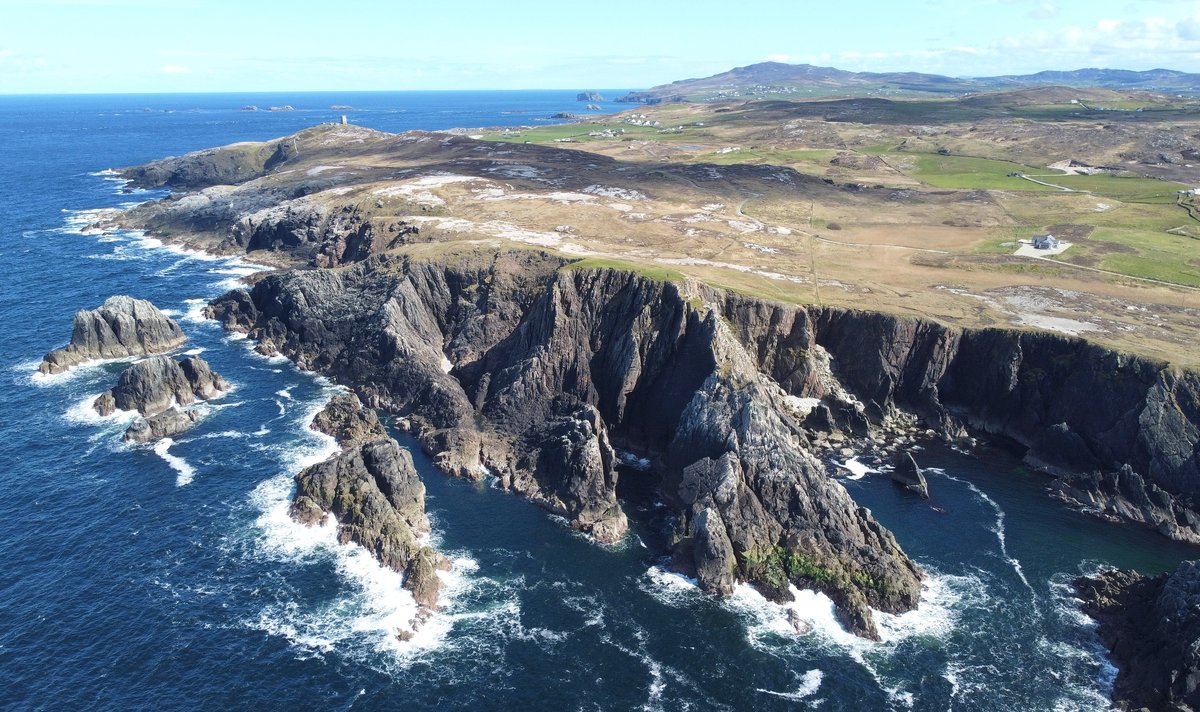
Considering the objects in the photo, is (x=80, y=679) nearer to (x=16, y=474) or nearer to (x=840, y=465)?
(x=16, y=474)

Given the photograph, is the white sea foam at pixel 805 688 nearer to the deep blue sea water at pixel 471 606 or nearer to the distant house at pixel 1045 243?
the deep blue sea water at pixel 471 606

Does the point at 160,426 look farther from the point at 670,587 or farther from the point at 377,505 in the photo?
the point at 670,587

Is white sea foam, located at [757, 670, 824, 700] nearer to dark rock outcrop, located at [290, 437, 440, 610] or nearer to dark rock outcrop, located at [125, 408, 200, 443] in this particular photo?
dark rock outcrop, located at [290, 437, 440, 610]

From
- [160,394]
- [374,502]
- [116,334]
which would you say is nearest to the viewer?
[374,502]

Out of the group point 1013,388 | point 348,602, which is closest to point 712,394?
point 1013,388

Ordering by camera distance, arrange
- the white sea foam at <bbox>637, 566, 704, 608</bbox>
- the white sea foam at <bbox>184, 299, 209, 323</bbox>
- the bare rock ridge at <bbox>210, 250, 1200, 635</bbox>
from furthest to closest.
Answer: the white sea foam at <bbox>184, 299, 209, 323</bbox> → the bare rock ridge at <bbox>210, 250, 1200, 635</bbox> → the white sea foam at <bbox>637, 566, 704, 608</bbox>

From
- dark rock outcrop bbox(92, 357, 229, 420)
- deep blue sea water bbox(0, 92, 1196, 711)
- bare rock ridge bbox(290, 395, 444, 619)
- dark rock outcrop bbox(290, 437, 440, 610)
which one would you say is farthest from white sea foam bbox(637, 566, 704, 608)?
dark rock outcrop bbox(92, 357, 229, 420)
